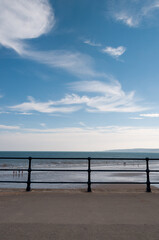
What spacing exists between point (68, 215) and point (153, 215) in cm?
187

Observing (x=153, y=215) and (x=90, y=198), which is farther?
(x=90, y=198)

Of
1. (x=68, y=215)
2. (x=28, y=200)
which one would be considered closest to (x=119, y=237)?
(x=68, y=215)

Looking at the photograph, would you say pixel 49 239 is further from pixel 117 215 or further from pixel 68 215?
pixel 117 215

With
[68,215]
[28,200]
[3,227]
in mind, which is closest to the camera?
[3,227]

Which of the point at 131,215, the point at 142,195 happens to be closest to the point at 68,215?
the point at 131,215

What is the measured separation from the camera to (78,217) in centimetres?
468

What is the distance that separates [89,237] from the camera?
3.62 m

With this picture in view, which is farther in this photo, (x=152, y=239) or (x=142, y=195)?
(x=142, y=195)

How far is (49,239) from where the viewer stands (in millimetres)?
3525

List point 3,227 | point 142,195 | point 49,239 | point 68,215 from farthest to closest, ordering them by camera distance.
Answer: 1. point 142,195
2. point 68,215
3. point 3,227
4. point 49,239

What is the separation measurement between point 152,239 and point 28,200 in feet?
12.3

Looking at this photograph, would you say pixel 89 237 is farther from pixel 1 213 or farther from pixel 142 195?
pixel 142 195

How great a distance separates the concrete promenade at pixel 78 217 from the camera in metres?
3.74

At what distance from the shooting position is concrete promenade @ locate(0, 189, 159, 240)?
374cm
